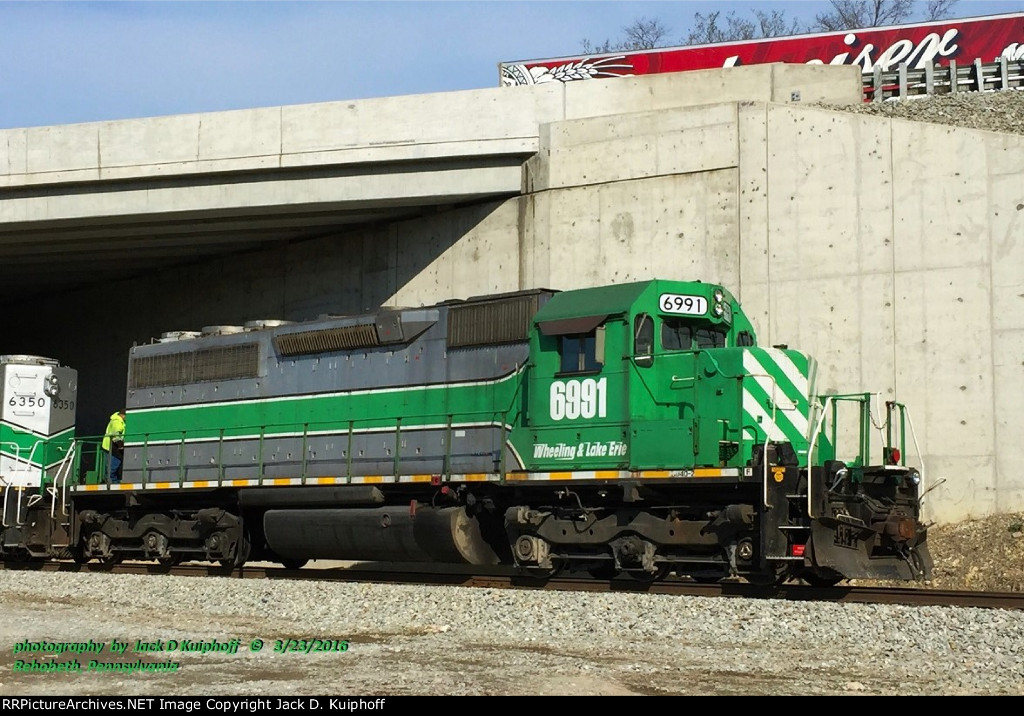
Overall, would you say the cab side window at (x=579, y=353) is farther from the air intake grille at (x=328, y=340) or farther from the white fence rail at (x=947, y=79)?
the white fence rail at (x=947, y=79)

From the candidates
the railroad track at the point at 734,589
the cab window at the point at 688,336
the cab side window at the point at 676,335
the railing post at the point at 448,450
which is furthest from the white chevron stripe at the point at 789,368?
the railing post at the point at 448,450

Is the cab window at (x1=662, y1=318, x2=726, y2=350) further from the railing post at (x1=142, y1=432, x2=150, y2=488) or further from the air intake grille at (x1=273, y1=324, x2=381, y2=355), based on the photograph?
the railing post at (x1=142, y1=432, x2=150, y2=488)

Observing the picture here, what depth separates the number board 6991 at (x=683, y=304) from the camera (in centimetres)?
1253

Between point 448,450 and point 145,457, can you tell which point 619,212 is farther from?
point 145,457

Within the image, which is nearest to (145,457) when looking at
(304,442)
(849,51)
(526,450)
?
(304,442)

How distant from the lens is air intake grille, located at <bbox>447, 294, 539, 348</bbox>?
13555 mm

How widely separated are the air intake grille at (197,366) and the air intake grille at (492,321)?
366 cm

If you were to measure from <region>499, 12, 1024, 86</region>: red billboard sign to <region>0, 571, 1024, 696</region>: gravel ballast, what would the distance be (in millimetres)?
15906

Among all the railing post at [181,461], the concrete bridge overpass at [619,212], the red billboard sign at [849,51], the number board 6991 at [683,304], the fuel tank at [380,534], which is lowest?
the fuel tank at [380,534]

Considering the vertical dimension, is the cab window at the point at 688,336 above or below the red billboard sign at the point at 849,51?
below

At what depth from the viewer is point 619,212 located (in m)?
18.7

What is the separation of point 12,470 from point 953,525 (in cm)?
1441

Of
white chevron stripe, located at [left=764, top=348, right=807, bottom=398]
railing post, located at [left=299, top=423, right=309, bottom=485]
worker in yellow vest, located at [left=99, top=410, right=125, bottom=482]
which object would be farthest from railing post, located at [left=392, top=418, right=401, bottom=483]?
worker in yellow vest, located at [left=99, top=410, right=125, bottom=482]

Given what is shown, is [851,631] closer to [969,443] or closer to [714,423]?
[714,423]
